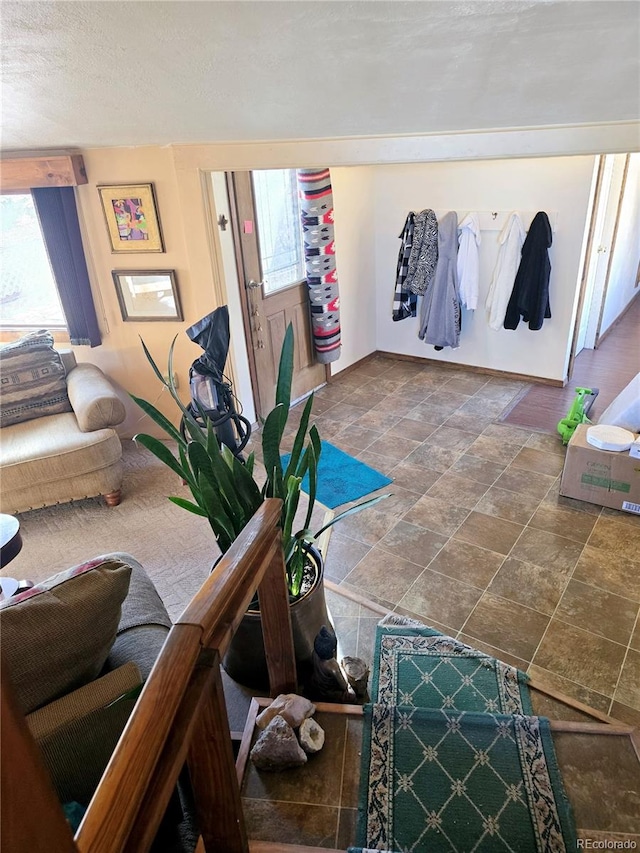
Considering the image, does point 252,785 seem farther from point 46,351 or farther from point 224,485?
point 46,351

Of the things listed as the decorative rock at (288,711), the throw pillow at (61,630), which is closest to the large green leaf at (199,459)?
the throw pillow at (61,630)

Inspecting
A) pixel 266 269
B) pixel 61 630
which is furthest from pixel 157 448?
pixel 266 269

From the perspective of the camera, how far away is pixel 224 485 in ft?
5.55

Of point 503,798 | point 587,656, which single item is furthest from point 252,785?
point 587,656

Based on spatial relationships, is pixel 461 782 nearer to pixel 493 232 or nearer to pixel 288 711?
pixel 288 711

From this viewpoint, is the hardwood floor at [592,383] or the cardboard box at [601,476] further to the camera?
the hardwood floor at [592,383]

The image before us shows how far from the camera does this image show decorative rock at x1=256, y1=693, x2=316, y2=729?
1609 mm

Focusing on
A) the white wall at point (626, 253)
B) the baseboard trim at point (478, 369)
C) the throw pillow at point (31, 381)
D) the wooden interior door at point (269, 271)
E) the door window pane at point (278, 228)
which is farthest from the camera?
the white wall at point (626, 253)

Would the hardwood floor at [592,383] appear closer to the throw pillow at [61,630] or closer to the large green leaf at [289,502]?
the large green leaf at [289,502]

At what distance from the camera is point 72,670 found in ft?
4.27

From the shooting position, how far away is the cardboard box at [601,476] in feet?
9.67

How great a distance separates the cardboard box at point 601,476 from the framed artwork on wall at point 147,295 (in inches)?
106

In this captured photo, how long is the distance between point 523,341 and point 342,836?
13.6ft

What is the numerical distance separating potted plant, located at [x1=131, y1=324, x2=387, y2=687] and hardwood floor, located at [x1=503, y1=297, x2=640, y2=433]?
276cm
